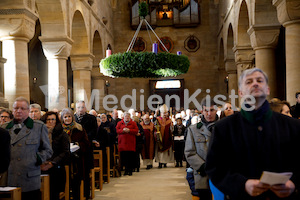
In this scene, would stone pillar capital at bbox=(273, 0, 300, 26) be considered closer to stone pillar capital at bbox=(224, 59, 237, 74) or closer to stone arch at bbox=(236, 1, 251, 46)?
stone arch at bbox=(236, 1, 251, 46)

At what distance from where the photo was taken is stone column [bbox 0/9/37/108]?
27.9 feet

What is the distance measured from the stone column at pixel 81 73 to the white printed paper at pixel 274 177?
13581mm

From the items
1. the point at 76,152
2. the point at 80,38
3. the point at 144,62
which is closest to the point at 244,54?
the point at 80,38

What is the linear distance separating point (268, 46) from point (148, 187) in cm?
617

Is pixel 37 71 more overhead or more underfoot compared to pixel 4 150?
more overhead

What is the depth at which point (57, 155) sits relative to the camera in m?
4.58

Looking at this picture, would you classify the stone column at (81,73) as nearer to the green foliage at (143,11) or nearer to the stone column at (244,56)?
the stone column at (244,56)

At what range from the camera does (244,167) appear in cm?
212

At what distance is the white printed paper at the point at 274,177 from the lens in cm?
187

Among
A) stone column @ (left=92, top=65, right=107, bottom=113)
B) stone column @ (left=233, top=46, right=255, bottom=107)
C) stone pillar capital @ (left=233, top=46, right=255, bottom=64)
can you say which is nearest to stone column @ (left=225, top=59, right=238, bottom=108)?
stone column @ (left=233, top=46, right=255, bottom=107)

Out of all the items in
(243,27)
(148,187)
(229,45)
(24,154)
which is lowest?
(148,187)

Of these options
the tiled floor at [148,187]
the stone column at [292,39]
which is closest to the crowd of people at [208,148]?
the tiled floor at [148,187]

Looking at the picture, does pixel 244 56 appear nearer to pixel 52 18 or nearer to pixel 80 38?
pixel 80 38

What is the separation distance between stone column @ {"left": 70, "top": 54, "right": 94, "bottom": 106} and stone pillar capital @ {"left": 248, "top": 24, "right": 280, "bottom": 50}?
24.1ft
